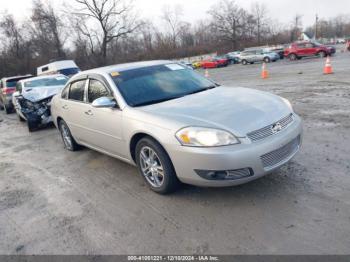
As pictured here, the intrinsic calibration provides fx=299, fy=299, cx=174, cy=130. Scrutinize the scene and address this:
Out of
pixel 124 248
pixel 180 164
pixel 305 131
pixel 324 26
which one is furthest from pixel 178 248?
pixel 324 26

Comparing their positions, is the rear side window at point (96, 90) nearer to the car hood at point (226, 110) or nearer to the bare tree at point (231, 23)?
the car hood at point (226, 110)

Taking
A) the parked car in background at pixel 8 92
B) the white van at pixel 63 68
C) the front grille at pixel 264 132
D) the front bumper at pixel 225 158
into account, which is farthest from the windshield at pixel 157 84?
the white van at pixel 63 68

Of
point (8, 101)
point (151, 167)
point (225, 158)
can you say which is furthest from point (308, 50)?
point (225, 158)

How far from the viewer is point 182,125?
3.21 m

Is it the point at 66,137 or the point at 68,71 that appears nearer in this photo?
the point at 66,137

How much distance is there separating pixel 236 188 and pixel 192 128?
1.03 m

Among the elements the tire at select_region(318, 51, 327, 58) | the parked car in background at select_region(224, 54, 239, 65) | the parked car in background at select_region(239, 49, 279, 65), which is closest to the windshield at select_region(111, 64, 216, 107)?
the tire at select_region(318, 51, 327, 58)

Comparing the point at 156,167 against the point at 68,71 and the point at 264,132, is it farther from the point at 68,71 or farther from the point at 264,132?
the point at 68,71

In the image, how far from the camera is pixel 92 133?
15.5 feet

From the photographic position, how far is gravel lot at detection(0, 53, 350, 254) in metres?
2.72

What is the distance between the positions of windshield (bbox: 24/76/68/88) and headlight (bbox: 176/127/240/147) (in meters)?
8.70

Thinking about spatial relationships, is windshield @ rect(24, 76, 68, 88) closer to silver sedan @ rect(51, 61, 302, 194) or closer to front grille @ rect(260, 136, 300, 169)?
silver sedan @ rect(51, 61, 302, 194)

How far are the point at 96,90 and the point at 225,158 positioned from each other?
248 cm

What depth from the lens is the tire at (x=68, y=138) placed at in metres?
5.82
